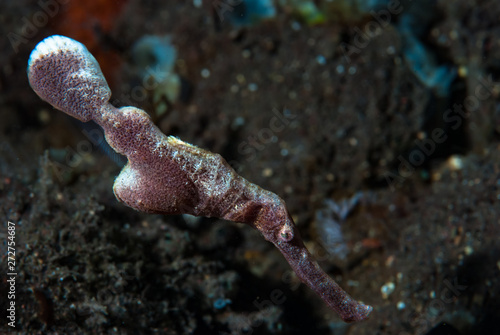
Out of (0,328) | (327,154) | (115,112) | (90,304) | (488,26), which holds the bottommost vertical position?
(0,328)

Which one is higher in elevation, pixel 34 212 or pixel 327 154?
pixel 327 154

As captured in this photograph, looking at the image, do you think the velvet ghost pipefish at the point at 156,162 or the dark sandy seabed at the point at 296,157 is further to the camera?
the dark sandy seabed at the point at 296,157

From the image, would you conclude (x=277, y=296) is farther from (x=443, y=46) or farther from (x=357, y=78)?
(x=443, y=46)

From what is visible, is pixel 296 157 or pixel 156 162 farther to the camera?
pixel 296 157

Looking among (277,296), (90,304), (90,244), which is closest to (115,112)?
(90,244)
